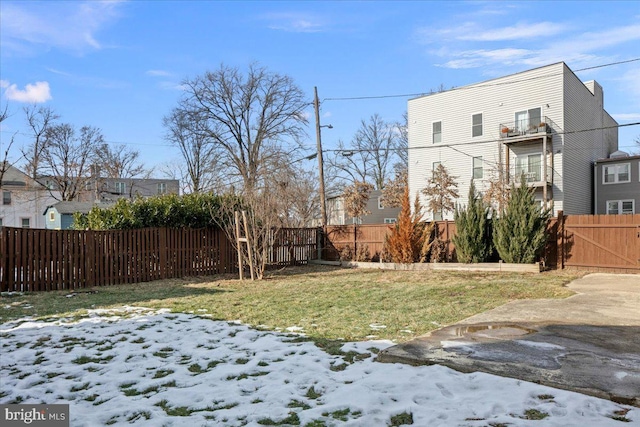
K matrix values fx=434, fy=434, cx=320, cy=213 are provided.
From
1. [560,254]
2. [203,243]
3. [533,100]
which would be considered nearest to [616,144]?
[533,100]

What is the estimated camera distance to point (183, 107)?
33.8m

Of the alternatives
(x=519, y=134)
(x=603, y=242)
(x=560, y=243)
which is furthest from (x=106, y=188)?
(x=603, y=242)

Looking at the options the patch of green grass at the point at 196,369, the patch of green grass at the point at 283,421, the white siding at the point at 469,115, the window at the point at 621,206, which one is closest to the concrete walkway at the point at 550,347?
the patch of green grass at the point at 283,421

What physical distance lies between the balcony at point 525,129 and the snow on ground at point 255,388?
19.3 metres

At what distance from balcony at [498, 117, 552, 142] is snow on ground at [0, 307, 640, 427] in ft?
63.4

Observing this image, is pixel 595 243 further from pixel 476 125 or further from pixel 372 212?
pixel 372 212

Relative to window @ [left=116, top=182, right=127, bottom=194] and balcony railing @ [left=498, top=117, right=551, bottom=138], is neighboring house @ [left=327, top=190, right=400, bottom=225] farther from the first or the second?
window @ [left=116, top=182, right=127, bottom=194]

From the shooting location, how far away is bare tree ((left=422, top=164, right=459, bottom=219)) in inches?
890

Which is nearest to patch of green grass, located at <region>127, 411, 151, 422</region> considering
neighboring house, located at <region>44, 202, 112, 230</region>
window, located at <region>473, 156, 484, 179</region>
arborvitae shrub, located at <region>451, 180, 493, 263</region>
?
arborvitae shrub, located at <region>451, 180, 493, 263</region>

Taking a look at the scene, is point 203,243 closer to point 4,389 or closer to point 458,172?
point 4,389

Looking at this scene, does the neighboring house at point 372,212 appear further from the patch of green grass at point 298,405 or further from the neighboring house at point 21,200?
the patch of green grass at point 298,405

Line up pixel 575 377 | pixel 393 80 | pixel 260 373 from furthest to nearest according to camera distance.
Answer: pixel 393 80 → pixel 260 373 → pixel 575 377

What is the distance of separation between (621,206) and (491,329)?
73.2ft

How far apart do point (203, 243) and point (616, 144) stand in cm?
2826
